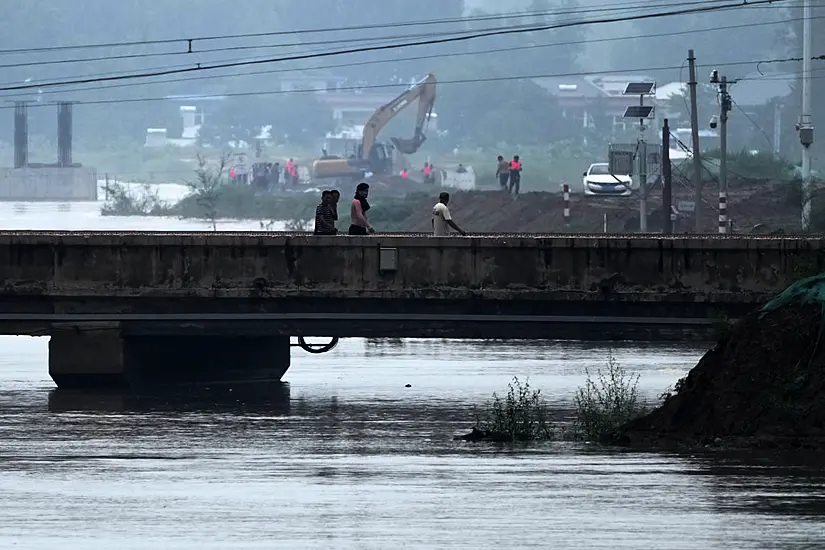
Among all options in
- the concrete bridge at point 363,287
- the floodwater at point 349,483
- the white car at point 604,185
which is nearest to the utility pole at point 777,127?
the white car at point 604,185

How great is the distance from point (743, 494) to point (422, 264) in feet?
32.9

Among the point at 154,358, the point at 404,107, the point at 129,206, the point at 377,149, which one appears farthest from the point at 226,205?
the point at 154,358

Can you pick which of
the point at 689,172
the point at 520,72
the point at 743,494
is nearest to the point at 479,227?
the point at 689,172

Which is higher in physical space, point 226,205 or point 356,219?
point 226,205

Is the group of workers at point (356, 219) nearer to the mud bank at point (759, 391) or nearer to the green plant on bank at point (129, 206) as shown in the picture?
the mud bank at point (759, 391)

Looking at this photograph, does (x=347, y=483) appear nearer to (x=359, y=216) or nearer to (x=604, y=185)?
(x=359, y=216)

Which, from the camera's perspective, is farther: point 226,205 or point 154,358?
point 226,205

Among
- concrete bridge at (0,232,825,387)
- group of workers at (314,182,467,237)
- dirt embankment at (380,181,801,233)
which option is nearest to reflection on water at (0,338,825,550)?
concrete bridge at (0,232,825,387)

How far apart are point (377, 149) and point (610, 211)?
237 feet

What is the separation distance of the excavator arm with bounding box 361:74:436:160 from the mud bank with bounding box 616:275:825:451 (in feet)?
302

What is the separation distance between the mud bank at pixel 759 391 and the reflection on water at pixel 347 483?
0.73m

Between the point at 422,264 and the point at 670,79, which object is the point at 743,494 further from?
the point at 670,79

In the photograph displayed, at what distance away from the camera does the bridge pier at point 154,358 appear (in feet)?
82.8

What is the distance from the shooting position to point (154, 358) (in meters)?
26.7
